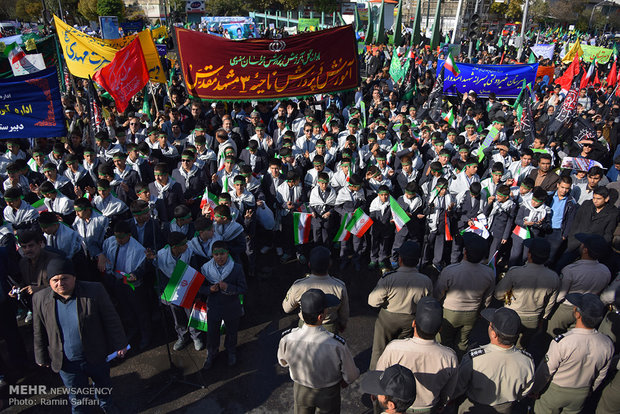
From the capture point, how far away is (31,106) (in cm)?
674

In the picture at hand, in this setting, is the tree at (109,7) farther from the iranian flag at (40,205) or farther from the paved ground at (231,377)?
the paved ground at (231,377)

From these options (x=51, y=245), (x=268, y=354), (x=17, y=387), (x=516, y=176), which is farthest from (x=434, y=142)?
(x=17, y=387)

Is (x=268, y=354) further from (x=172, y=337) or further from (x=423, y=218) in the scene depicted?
(x=423, y=218)

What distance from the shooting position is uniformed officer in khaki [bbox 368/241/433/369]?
4.40 m

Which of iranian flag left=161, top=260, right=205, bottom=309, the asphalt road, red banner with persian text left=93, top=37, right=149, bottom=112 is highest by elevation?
red banner with persian text left=93, top=37, right=149, bottom=112

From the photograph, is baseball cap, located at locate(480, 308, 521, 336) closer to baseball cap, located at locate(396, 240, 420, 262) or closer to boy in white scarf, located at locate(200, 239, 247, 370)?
baseball cap, located at locate(396, 240, 420, 262)

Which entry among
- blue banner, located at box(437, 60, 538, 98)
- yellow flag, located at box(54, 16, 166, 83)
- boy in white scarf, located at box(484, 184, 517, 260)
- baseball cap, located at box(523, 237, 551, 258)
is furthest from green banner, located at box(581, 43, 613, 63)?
yellow flag, located at box(54, 16, 166, 83)

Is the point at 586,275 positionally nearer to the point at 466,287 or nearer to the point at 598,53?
the point at 466,287

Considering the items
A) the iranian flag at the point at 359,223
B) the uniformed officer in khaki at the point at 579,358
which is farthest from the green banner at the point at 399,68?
the uniformed officer in khaki at the point at 579,358

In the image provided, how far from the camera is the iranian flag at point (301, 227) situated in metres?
7.23

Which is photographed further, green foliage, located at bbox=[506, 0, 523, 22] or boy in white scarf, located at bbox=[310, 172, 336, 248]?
green foliage, located at bbox=[506, 0, 523, 22]

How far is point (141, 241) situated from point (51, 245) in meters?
1.07

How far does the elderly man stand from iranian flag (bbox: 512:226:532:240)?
5925mm

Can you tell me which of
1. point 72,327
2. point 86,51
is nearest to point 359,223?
point 72,327
